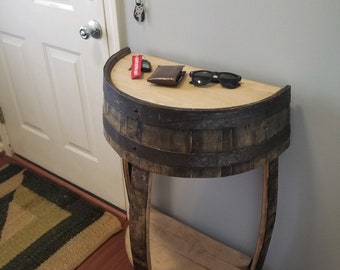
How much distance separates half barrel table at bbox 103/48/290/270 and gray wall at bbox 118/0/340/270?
0.10 metres

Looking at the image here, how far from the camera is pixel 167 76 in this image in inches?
35.7

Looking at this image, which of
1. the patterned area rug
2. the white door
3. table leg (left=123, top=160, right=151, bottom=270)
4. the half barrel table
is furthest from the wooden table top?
the patterned area rug

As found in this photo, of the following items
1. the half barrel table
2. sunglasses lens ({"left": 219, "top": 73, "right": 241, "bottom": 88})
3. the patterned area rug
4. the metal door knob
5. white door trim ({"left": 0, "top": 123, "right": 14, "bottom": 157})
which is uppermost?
the metal door knob

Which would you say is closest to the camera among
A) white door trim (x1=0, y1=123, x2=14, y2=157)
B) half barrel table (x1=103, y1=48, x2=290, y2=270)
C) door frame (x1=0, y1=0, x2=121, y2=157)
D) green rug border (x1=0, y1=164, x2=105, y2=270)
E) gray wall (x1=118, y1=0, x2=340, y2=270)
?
half barrel table (x1=103, y1=48, x2=290, y2=270)

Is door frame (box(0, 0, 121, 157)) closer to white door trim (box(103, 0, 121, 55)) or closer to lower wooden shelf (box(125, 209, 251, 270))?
white door trim (box(103, 0, 121, 55))

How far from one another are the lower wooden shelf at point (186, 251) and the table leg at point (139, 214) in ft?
0.96

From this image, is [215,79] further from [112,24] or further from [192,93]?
[112,24]

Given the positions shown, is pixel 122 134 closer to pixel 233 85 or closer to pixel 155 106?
pixel 155 106

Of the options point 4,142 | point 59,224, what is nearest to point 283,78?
point 59,224

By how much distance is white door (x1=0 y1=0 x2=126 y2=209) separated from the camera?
1.37 metres

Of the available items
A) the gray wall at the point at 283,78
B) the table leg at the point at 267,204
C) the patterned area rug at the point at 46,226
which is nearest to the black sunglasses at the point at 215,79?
the gray wall at the point at 283,78

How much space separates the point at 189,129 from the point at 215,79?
0.74 ft

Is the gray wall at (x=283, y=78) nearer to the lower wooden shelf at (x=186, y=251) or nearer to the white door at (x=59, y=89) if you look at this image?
the lower wooden shelf at (x=186, y=251)

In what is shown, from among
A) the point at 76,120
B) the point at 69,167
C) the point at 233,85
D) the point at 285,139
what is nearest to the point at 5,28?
the point at 76,120
